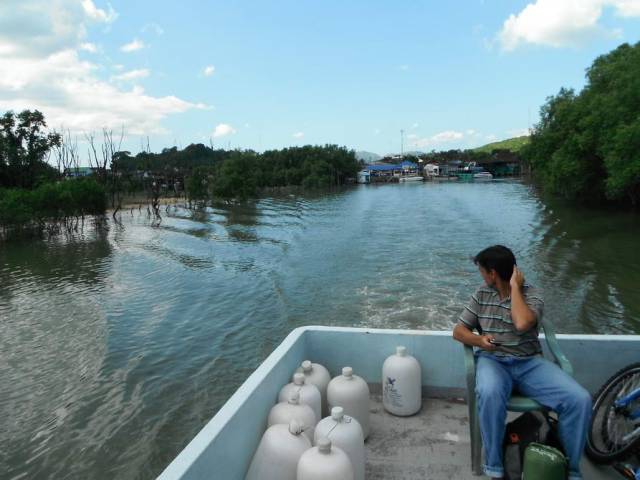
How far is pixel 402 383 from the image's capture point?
3.49 m

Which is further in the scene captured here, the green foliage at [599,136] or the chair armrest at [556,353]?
the green foliage at [599,136]

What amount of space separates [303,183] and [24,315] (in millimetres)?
75860

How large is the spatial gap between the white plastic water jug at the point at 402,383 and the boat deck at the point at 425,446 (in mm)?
90

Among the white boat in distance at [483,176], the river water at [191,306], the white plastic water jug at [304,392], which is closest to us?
the white plastic water jug at [304,392]

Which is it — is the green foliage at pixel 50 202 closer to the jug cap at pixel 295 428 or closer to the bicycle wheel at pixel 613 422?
the jug cap at pixel 295 428

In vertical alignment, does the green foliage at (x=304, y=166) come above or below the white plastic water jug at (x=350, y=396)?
above

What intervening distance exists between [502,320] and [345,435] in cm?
129

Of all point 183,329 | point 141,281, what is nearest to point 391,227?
point 141,281

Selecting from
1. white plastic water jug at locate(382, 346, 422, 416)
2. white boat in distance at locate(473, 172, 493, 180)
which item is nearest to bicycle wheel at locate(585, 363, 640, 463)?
white plastic water jug at locate(382, 346, 422, 416)

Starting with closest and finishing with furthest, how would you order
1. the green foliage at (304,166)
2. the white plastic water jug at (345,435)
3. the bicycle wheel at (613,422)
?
the white plastic water jug at (345,435) < the bicycle wheel at (613,422) < the green foliage at (304,166)

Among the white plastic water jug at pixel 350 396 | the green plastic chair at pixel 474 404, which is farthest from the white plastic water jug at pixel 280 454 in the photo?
the green plastic chair at pixel 474 404

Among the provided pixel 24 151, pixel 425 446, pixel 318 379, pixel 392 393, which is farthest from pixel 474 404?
pixel 24 151

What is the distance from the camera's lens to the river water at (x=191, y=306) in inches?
270

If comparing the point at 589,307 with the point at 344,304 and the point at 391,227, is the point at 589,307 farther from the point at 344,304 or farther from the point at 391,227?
the point at 391,227
